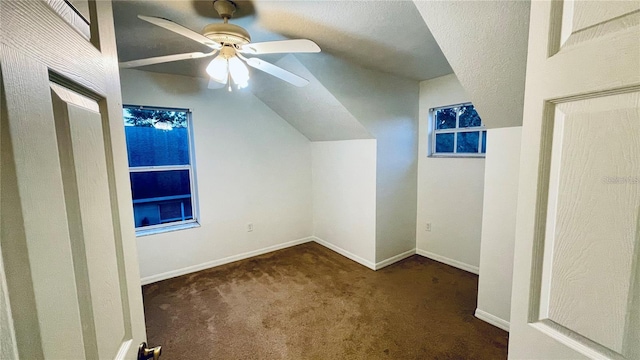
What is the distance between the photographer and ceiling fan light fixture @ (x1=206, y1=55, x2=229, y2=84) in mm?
1660

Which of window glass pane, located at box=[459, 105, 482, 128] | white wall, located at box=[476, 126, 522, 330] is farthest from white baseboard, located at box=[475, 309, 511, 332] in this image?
window glass pane, located at box=[459, 105, 482, 128]

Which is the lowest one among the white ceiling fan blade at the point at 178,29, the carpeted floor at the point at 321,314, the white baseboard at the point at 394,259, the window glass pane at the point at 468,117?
the carpeted floor at the point at 321,314

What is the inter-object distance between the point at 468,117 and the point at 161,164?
11.8 ft

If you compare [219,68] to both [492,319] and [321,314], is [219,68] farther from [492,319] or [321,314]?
[492,319]

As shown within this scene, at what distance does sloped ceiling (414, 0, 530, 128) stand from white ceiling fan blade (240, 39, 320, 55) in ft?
2.05

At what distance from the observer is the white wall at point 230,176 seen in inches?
112

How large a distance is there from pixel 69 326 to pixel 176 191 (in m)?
3.04

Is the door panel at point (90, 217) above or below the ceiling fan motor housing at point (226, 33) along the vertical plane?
below

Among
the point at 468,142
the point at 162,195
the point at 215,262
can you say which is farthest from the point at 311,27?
the point at 215,262

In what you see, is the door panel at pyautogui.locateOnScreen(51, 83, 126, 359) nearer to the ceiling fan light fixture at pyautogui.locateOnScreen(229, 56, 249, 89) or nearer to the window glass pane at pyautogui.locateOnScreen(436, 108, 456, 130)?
the ceiling fan light fixture at pyautogui.locateOnScreen(229, 56, 249, 89)

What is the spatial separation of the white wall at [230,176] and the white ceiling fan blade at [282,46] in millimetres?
1696

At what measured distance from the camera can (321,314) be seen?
225 centimetres

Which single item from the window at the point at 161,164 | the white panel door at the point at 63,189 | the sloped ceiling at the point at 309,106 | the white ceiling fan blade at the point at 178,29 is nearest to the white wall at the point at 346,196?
the sloped ceiling at the point at 309,106

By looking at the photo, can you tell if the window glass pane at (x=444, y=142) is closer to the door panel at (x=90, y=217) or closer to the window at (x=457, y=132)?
the window at (x=457, y=132)
